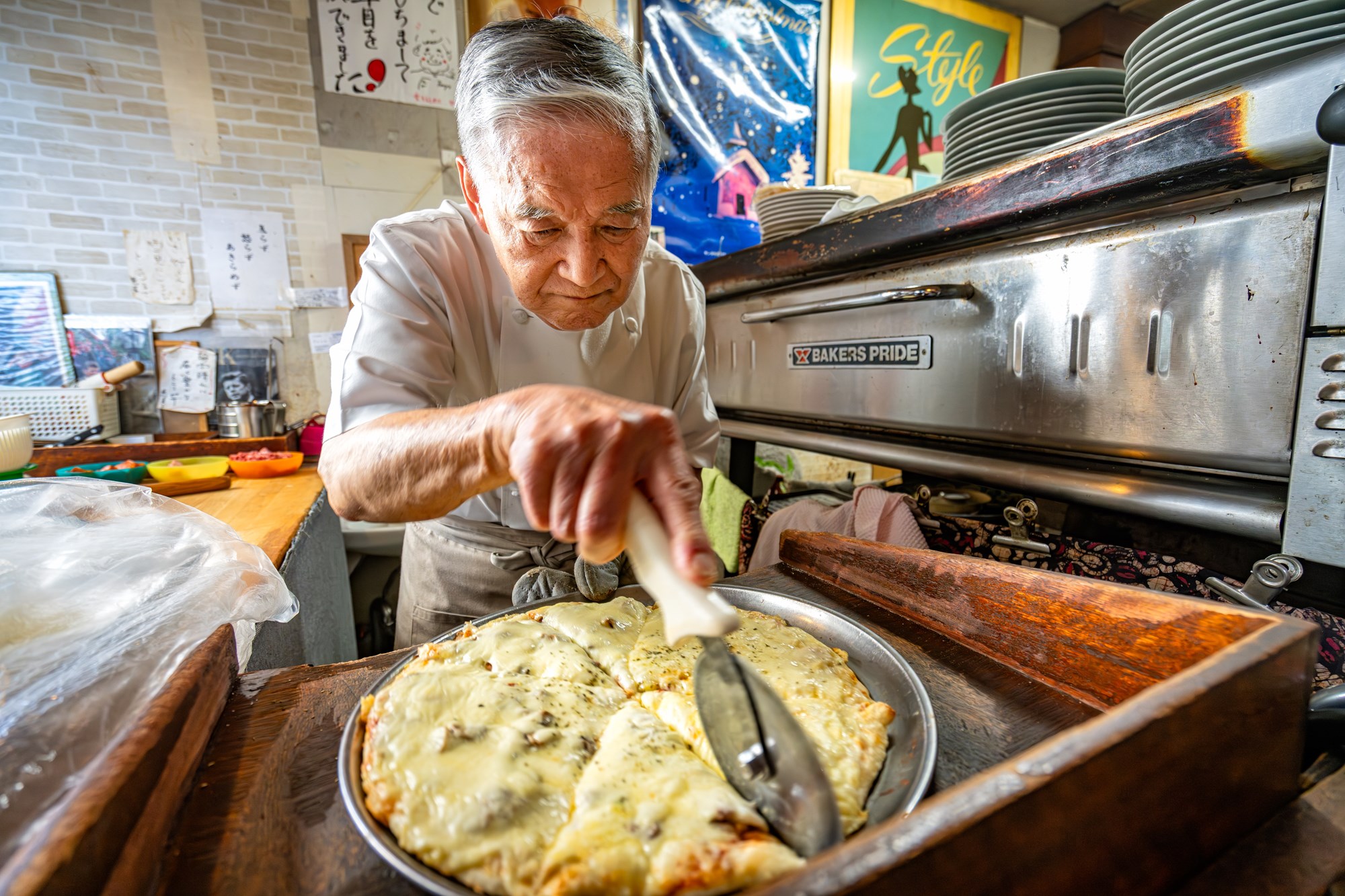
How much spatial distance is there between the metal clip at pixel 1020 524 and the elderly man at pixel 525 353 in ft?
2.96

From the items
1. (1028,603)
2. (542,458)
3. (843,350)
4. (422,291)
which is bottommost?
(1028,603)

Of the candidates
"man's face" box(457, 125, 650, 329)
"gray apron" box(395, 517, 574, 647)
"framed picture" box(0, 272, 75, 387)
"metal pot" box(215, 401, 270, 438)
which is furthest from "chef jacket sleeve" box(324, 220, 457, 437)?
"framed picture" box(0, 272, 75, 387)

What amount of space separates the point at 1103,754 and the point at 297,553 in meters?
2.25

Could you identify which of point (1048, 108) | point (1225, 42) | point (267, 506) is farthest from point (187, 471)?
point (1225, 42)

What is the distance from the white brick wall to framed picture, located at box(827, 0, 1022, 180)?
3662 mm

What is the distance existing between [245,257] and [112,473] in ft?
6.39

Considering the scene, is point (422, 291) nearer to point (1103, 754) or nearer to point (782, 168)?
point (1103, 754)

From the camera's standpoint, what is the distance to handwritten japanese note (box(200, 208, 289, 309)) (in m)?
3.81

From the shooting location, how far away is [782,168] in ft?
14.1

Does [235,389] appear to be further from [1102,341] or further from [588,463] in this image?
[1102,341]

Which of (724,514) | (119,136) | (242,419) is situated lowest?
(724,514)

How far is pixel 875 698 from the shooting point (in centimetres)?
98

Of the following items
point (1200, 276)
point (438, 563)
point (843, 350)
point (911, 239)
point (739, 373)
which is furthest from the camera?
point (739, 373)

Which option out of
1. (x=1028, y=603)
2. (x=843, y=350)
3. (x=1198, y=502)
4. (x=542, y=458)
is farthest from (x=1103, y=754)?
(x=843, y=350)
